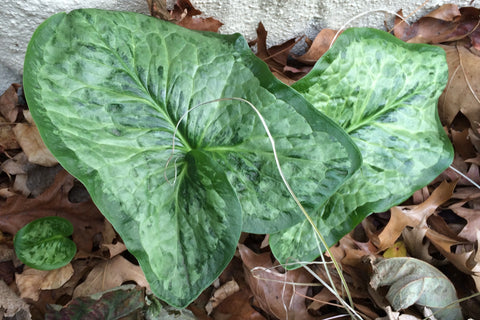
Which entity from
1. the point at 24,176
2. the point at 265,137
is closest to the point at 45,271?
the point at 24,176

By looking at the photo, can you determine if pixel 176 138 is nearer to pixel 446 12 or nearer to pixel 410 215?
pixel 410 215

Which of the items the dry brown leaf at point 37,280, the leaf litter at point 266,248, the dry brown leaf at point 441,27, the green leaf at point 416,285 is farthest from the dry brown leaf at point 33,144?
the dry brown leaf at point 441,27

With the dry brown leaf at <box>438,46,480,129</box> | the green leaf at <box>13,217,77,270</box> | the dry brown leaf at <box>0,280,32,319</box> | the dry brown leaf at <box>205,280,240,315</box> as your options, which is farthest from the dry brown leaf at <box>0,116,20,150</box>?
the dry brown leaf at <box>438,46,480,129</box>

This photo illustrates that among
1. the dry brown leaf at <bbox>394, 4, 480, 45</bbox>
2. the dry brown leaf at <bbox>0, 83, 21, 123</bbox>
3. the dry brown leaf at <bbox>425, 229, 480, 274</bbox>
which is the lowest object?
the dry brown leaf at <bbox>425, 229, 480, 274</bbox>

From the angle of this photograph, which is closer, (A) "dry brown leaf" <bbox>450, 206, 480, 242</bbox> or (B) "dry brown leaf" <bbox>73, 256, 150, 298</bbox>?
(B) "dry brown leaf" <bbox>73, 256, 150, 298</bbox>

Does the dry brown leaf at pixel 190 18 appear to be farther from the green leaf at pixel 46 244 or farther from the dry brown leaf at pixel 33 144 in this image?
the green leaf at pixel 46 244

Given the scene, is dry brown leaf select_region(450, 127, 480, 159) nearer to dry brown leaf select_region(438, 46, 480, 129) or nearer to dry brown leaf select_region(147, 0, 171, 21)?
dry brown leaf select_region(438, 46, 480, 129)
